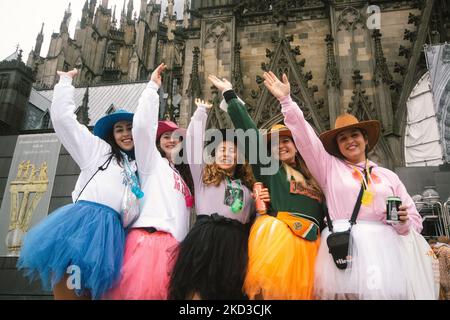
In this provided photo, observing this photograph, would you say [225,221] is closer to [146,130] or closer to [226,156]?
[226,156]

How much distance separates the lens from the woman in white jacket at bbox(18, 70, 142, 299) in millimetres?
2326

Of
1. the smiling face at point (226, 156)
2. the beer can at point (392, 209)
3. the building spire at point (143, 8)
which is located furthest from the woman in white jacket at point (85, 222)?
the building spire at point (143, 8)

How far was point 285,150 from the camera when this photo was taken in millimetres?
2984

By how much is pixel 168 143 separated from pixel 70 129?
2.63 feet

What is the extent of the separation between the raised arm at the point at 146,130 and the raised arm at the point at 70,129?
356 millimetres

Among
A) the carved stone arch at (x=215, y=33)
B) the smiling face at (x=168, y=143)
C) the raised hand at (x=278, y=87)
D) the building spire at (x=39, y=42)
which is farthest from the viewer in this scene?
the building spire at (x=39, y=42)

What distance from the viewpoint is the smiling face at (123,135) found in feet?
9.70

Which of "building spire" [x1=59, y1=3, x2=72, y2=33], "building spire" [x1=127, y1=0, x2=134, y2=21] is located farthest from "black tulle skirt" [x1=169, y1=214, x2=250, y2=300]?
"building spire" [x1=127, y1=0, x2=134, y2=21]

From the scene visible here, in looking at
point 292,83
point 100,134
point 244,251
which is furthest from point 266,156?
point 292,83

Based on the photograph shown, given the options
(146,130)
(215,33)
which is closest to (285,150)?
(146,130)

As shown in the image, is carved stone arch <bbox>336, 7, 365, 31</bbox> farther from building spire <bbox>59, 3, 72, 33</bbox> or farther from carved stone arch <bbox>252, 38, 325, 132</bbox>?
building spire <bbox>59, 3, 72, 33</bbox>

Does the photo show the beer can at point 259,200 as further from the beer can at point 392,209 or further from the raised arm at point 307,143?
the beer can at point 392,209

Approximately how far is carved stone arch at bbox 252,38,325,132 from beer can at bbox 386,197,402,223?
8928mm

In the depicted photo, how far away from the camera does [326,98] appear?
1168 centimetres
